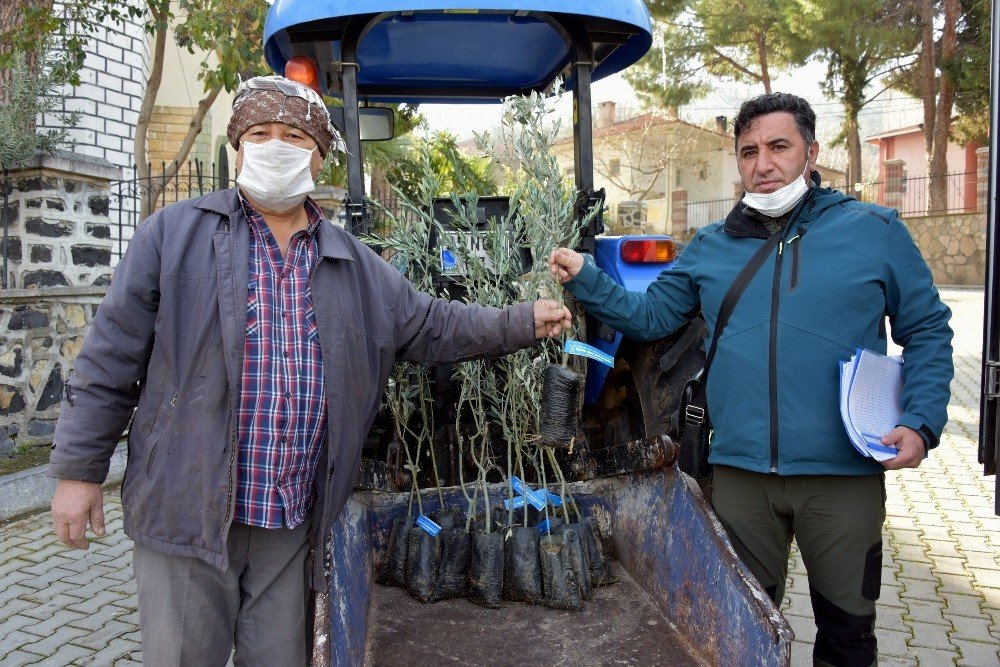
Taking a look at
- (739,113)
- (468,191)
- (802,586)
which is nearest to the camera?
(739,113)

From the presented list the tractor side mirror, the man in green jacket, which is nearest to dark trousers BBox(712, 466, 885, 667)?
the man in green jacket

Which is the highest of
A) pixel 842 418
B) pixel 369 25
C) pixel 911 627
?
pixel 369 25

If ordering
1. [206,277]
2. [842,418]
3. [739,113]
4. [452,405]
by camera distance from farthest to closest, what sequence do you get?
1. [452,405]
2. [739,113]
3. [842,418]
4. [206,277]

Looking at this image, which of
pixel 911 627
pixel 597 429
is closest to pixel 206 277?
pixel 597 429

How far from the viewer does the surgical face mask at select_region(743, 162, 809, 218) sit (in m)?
2.36

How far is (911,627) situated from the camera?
11.4 ft

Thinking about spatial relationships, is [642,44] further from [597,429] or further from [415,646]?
[415,646]

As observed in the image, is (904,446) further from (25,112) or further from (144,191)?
Result: (144,191)

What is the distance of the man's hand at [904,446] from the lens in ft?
7.14

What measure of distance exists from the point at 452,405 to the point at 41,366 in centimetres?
341

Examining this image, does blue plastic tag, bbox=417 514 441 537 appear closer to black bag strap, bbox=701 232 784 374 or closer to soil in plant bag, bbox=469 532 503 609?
soil in plant bag, bbox=469 532 503 609

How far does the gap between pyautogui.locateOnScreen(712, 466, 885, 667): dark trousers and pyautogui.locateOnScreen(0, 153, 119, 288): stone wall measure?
477 cm

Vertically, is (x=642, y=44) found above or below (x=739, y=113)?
above

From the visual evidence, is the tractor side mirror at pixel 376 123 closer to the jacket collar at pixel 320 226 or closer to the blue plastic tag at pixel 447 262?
the blue plastic tag at pixel 447 262
